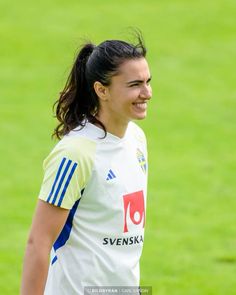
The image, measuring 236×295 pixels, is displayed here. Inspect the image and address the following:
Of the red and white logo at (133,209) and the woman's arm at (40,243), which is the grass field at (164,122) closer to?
the red and white logo at (133,209)

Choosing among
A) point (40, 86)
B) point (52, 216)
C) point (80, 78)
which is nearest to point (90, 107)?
point (80, 78)

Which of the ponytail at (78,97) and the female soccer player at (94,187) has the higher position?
the ponytail at (78,97)

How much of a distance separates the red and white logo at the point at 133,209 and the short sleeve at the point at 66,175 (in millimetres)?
212

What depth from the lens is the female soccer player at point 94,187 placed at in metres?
4.34

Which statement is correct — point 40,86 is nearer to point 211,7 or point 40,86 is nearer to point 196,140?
point 196,140

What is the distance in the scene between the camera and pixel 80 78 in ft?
15.2

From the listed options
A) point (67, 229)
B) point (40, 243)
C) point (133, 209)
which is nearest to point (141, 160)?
point (133, 209)

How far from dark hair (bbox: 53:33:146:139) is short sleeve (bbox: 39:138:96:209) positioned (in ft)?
0.55

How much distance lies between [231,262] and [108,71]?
13.3 ft

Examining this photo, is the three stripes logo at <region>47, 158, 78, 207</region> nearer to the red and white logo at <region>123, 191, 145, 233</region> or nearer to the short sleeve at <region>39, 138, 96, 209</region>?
the short sleeve at <region>39, 138, 96, 209</region>

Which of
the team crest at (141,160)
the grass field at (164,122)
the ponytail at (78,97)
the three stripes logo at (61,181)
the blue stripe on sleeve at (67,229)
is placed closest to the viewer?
the three stripes logo at (61,181)

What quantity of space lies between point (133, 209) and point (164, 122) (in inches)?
304

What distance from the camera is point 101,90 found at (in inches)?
178

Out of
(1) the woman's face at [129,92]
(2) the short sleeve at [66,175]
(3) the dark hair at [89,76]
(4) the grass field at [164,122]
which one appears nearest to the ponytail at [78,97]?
(3) the dark hair at [89,76]
